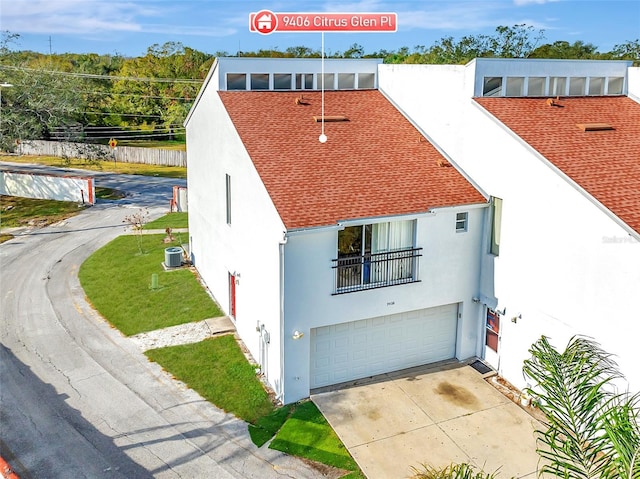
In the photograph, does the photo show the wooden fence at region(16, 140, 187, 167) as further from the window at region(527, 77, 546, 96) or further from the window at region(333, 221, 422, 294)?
the window at region(333, 221, 422, 294)

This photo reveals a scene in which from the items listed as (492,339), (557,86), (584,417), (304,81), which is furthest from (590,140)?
(304,81)

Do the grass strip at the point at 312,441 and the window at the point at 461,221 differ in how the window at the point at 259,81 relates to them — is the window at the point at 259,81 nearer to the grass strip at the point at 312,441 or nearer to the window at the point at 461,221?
the window at the point at 461,221

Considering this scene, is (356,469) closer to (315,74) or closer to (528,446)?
(528,446)

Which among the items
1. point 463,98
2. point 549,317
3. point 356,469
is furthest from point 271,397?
point 463,98

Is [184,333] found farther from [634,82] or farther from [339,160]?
[634,82]

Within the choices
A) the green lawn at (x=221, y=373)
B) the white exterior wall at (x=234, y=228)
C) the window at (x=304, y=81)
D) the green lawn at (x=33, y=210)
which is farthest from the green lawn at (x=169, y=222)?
the green lawn at (x=221, y=373)

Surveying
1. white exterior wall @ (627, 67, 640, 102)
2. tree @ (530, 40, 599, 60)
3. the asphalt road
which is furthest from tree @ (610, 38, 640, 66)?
the asphalt road
